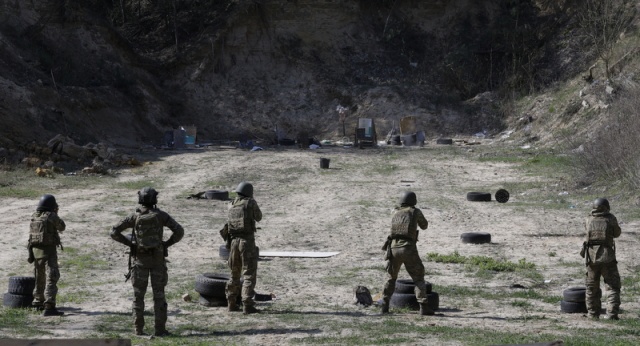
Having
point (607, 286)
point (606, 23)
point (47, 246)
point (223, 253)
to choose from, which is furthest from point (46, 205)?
point (606, 23)

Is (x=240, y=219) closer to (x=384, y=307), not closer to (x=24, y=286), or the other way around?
(x=384, y=307)

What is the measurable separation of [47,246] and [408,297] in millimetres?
4755

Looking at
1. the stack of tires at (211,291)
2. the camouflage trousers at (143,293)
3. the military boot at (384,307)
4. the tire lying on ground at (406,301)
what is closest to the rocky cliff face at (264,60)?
the stack of tires at (211,291)

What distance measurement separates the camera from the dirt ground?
13273 mm

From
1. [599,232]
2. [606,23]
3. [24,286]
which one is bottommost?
[24,286]

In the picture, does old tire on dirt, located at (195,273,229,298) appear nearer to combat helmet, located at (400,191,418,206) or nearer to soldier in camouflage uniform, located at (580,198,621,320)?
combat helmet, located at (400,191,418,206)

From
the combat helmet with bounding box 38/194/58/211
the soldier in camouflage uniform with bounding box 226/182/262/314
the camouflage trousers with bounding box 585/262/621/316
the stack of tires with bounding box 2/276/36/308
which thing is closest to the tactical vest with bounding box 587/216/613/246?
the camouflage trousers with bounding box 585/262/621/316

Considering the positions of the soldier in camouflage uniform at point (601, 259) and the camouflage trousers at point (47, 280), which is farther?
the camouflage trousers at point (47, 280)

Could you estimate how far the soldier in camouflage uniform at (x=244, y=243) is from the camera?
1317 centimetres

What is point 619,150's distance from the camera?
26141 mm

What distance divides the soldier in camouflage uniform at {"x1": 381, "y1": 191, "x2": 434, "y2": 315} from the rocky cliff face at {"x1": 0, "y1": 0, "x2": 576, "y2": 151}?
2856 centimetres

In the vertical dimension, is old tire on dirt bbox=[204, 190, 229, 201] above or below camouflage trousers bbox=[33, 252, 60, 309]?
above

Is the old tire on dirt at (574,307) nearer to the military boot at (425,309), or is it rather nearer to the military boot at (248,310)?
the military boot at (425,309)

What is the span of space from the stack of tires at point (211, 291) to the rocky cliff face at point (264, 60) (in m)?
27.1
